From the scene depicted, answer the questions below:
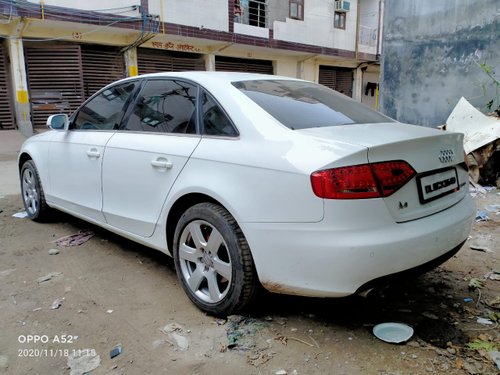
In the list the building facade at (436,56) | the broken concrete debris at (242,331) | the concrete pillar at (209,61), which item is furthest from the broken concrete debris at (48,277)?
the concrete pillar at (209,61)

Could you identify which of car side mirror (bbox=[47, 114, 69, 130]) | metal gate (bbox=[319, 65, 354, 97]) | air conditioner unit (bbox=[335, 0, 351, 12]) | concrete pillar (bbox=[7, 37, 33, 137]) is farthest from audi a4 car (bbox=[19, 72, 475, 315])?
metal gate (bbox=[319, 65, 354, 97])

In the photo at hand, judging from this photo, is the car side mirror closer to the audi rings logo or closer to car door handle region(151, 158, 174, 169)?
car door handle region(151, 158, 174, 169)

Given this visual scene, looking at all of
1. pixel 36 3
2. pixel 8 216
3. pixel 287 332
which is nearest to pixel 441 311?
pixel 287 332

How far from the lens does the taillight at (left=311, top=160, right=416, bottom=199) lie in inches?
77.6

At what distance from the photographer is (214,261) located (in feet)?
8.14

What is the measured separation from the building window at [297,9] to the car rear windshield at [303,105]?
49.6ft

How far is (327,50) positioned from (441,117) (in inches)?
426

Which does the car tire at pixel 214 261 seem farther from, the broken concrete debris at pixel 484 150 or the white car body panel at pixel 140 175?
the broken concrete debris at pixel 484 150

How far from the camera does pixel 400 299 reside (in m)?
2.75

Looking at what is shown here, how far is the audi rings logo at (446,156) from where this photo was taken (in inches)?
92.3

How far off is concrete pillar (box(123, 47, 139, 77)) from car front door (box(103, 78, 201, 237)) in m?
11.0

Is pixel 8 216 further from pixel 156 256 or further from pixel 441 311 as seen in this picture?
pixel 441 311

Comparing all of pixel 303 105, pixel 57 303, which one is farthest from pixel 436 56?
pixel 57 303

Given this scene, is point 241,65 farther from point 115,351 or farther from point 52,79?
point 115,351
